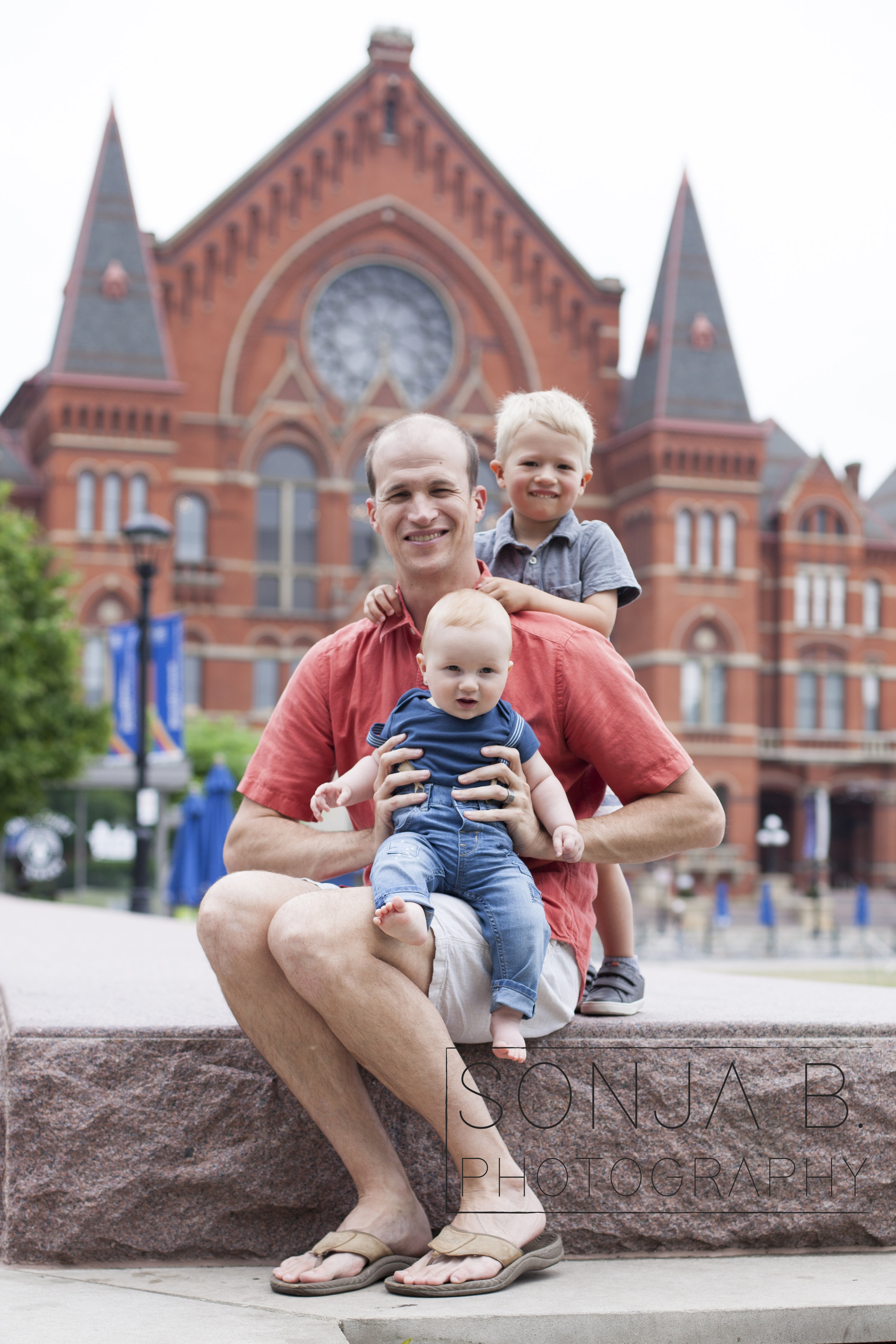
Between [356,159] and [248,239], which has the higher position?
[356,159]

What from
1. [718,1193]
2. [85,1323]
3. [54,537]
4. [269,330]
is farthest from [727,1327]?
[269,330]

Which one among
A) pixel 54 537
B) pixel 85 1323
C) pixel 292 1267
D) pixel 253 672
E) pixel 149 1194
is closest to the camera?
pixel 85 1323

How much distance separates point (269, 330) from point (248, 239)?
273 centimetres

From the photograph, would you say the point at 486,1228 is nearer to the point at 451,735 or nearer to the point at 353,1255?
the point at 353,1255

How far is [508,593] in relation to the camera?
390cm

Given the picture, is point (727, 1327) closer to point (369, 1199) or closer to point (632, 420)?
point (369, 1199)

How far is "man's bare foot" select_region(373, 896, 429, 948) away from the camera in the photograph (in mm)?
3162

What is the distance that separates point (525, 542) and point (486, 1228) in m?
2.19

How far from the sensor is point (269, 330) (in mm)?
45156

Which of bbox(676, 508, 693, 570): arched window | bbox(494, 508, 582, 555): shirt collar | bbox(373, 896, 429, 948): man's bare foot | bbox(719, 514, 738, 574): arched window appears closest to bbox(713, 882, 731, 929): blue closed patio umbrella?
bbox(676, 508, 693, 570): arched window

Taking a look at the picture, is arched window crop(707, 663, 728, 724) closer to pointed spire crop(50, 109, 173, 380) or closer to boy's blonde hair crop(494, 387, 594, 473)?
pointed spire crop(50, 109, 173, 380)

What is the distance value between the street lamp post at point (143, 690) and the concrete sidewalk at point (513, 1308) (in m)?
13.6

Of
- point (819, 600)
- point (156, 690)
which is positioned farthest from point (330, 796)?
point (819, 600)

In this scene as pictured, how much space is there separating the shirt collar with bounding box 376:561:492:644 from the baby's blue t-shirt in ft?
1.21
